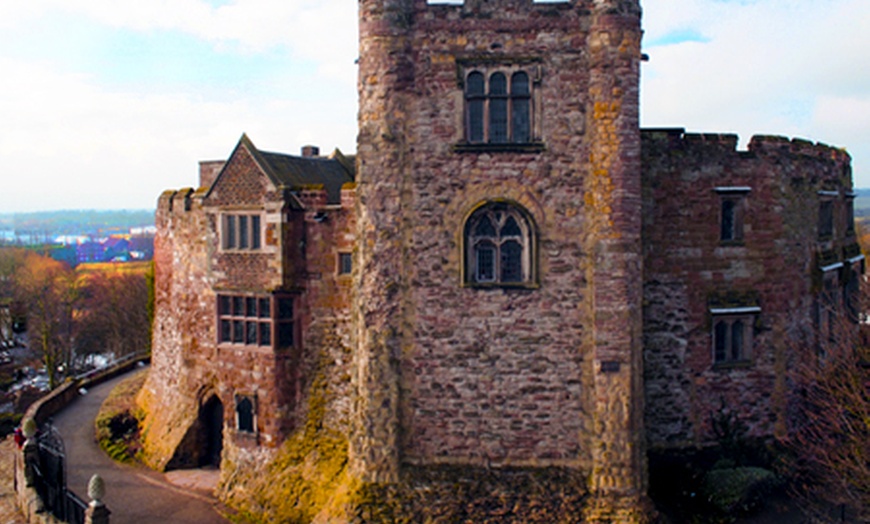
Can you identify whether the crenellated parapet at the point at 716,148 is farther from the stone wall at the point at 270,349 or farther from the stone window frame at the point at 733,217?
the stone wall at the point at 270,349

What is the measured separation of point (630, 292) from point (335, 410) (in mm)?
8138

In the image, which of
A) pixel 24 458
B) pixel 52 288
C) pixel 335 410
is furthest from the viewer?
pixel 52 288

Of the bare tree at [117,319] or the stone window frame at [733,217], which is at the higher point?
the stone window frame at [733,217]

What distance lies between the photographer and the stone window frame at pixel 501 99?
12695 mm

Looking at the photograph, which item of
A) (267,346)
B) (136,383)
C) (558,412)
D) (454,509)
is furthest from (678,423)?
(136,383)

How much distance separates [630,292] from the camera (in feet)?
41.6

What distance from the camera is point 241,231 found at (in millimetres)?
16938

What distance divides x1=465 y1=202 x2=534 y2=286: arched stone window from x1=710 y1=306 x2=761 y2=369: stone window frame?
5.81m

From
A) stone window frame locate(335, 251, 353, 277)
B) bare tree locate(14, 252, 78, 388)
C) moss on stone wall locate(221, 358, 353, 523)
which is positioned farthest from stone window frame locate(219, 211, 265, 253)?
bare tree locate(14, 252, 78, 388)

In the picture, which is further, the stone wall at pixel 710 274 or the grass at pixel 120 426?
the grass at pixel 120 426

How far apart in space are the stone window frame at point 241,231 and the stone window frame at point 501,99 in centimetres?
663

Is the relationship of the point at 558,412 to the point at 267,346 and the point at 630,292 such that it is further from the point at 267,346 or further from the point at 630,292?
the point at 267,346

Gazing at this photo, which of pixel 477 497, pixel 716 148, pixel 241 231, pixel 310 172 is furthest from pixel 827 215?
pixel 241 231

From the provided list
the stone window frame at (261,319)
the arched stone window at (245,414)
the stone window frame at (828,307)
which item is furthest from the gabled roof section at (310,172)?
the stone window frame at (828,307)
